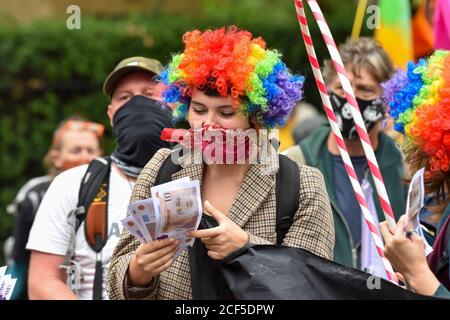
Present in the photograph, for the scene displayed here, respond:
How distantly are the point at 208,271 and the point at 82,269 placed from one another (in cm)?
126

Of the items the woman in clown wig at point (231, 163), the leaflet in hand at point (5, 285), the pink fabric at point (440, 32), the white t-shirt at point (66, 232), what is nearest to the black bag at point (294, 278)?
the woman in clown wig at point (231, 163)

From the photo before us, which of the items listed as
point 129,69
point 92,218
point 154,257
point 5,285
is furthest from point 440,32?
point 5,285

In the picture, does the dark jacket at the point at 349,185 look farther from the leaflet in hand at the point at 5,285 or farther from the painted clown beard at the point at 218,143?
the leaflet in hand at the point at 5,285

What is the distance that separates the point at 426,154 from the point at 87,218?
5.58 ft

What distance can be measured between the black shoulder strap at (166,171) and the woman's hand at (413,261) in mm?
960

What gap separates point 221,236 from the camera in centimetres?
390

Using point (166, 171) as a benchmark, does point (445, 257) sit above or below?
below

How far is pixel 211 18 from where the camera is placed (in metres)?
12.2

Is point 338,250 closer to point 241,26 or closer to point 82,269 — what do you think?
point 82,269

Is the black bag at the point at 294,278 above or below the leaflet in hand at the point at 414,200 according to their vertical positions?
below

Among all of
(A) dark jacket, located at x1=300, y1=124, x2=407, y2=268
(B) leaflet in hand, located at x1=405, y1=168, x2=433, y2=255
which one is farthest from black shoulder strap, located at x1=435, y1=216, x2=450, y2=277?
(A) dark jacket, located at x1=300, y1=124, x2=407, y2=268

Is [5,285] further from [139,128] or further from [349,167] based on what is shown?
[139,128]

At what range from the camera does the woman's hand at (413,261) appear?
375 cm
